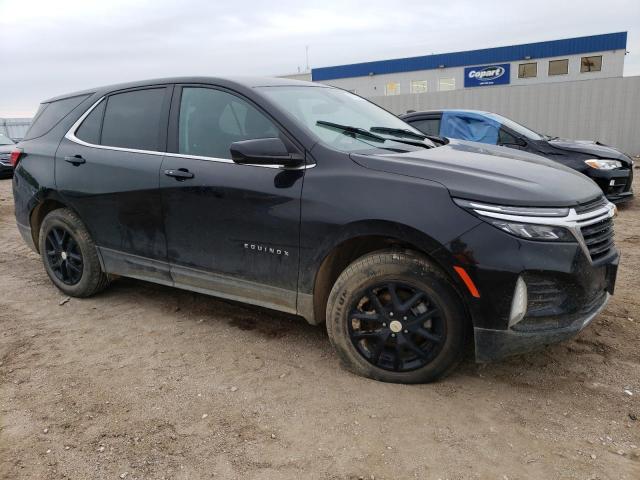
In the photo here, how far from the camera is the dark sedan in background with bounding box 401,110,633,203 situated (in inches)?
288

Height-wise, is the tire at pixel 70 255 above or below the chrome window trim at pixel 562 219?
below

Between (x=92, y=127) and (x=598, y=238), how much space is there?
12.1ft

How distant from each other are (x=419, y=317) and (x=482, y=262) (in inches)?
18.4

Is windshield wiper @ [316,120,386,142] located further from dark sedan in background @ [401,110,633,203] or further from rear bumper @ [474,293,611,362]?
dark sedan in background @ [401,110,633,203]

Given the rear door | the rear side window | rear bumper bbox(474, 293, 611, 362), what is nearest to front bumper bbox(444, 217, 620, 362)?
rear bumper bbox(474, 293, 611, 362)

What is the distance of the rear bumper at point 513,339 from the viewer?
2.62 meters

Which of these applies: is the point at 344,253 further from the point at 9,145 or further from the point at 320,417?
the point at 9,145

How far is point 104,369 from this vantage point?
3273 mm

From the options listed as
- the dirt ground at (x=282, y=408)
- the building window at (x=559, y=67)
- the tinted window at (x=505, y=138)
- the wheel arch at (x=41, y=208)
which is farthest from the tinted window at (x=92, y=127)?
the building window at (x=559, y=67)

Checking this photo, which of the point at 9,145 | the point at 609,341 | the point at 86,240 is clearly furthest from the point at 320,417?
the point at 9,145

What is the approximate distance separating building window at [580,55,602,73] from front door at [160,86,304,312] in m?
30.7

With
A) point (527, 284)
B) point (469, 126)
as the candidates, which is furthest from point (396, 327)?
point (469, 126)

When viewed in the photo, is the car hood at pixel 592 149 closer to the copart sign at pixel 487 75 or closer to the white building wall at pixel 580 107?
the white building wall at pixel 580 107

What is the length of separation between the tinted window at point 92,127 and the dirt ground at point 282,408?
4.75 feet
